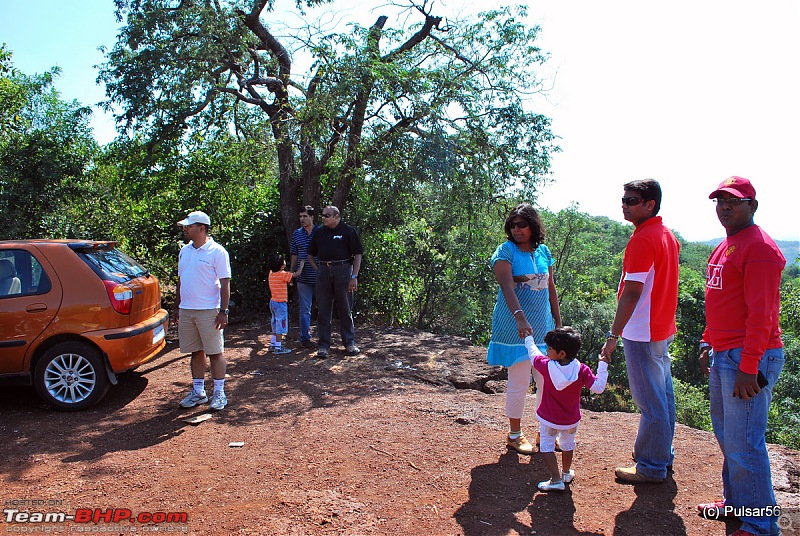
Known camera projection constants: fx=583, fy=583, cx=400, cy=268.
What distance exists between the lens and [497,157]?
967cm

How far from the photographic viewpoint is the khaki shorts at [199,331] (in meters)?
5.32

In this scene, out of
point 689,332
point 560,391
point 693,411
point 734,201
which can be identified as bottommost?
point 693,411

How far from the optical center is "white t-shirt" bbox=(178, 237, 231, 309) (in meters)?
5.27

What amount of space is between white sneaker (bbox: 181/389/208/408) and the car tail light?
99 centimetres

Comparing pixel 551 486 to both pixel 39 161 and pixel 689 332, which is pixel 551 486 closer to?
pixel 39 161

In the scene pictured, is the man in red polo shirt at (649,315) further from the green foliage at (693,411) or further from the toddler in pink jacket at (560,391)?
the green foliage at (693,411)

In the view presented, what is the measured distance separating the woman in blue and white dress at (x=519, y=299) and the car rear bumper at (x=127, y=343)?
134 inches

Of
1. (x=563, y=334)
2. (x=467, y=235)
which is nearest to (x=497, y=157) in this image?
(x=467, y=235)

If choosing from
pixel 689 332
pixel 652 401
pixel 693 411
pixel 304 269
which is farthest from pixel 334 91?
pixel 689 332

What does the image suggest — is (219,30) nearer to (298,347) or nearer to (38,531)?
(298,347)

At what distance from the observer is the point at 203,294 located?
529 cm

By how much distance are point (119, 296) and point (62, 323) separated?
0.52 m
